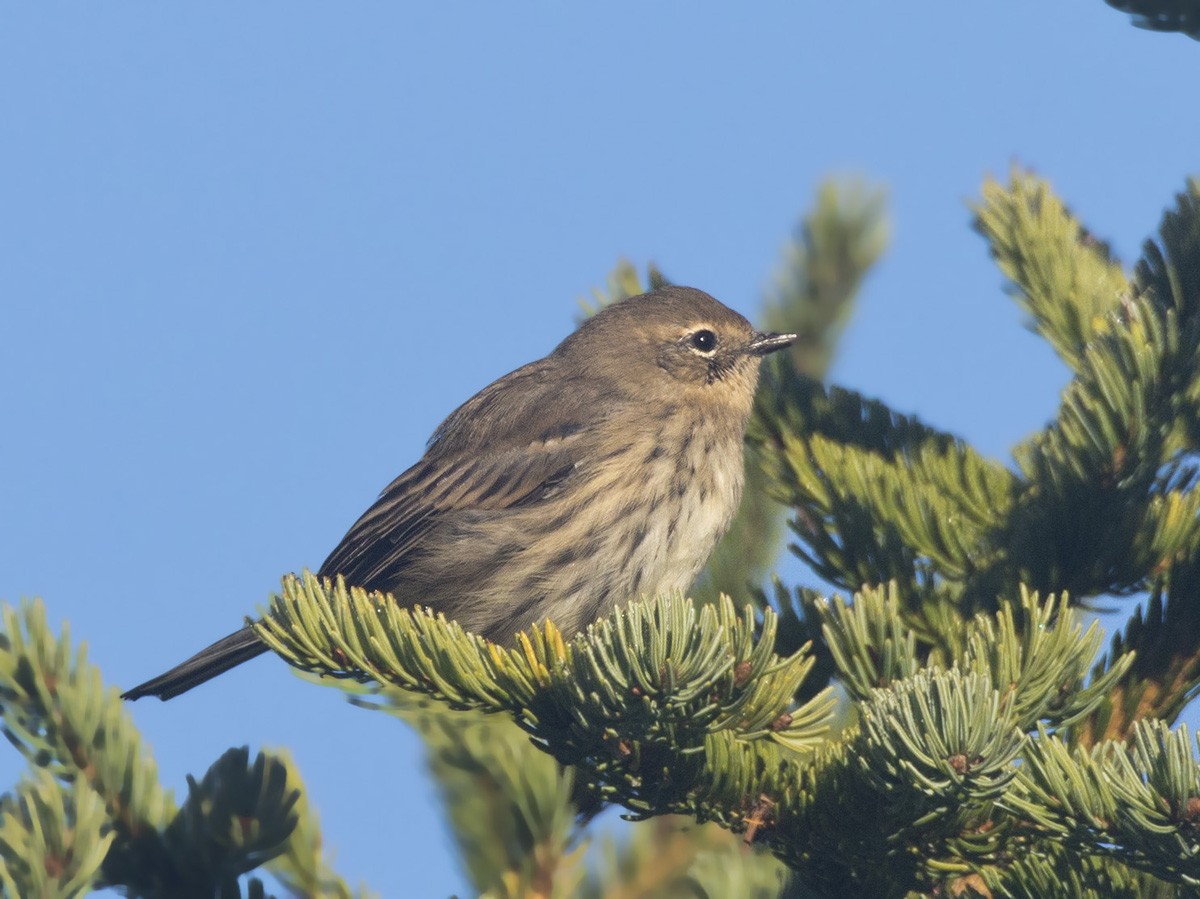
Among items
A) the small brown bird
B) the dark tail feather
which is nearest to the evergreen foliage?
the small brown bird

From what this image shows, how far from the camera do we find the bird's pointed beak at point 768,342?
236 inches

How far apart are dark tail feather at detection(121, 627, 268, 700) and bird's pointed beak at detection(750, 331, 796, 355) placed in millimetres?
2617

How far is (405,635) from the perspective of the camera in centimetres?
346

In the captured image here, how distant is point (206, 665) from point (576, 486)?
1.82 metres

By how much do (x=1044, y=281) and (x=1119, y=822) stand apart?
2450mm

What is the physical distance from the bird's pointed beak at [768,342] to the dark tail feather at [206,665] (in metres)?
2.62

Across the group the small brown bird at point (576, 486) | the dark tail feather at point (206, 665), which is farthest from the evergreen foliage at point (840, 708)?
the dark tail feather at point (206, 665)

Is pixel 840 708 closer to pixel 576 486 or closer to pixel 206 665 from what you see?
pixel 576 486

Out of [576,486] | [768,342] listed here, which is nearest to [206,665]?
[576,486]

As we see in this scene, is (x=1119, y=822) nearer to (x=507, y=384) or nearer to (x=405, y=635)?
(x=405, y=635)

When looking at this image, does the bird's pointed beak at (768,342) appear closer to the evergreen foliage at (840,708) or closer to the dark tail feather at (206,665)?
the evergreen foliage at (840,708)

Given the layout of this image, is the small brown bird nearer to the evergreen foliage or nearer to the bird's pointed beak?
the bird's pointed beak

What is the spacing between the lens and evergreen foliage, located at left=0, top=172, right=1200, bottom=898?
2641 mm

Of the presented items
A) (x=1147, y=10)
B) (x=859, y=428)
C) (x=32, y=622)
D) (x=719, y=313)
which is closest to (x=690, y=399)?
(x=719, y=313)
